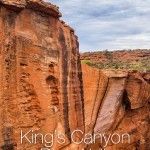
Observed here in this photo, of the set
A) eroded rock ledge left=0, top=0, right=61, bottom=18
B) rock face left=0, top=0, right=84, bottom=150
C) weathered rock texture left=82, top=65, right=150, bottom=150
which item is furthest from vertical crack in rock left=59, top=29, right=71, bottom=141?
weathered rock texture left=82, top=65, right=150, bottom=150

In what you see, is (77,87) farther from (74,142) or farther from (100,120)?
(100,120)

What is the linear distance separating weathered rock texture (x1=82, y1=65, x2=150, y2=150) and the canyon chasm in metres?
0.04

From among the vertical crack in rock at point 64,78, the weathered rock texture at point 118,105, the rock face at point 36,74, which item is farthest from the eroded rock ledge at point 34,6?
the weathered rock texture at point 118,105

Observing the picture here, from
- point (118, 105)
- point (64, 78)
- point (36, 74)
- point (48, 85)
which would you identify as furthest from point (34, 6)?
point (118, 105)

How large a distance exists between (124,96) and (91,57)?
33.9 metres

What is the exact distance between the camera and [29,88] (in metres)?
13.2

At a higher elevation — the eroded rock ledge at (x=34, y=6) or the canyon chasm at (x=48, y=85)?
the eroded rock ledge at (x=34, y=6)

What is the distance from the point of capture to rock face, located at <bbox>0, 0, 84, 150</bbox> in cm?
1205

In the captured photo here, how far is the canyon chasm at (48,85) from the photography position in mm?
12148

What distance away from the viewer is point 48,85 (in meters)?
14.4

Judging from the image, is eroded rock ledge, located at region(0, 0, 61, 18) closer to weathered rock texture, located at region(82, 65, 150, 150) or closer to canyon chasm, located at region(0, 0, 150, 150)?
canyon chasm, located at region(0, 0, 150, 150)

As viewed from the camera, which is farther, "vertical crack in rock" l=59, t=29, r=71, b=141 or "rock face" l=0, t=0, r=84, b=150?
"vertical crack in rock" l=59, t=29, r=71, b=141

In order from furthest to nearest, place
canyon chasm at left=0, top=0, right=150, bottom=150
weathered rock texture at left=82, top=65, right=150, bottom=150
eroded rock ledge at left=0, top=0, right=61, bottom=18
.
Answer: weathered rock texture at left=82, top=65, right=150, bottom=150 < canyon chasm at left=0, top=0, right=150, bottom=150 < eroded rock ledge at left=0, top=0, right=61, bottom=18

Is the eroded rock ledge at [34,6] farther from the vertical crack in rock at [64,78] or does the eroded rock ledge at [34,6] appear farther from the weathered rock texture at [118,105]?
the weathered rock texture at [118,105]
